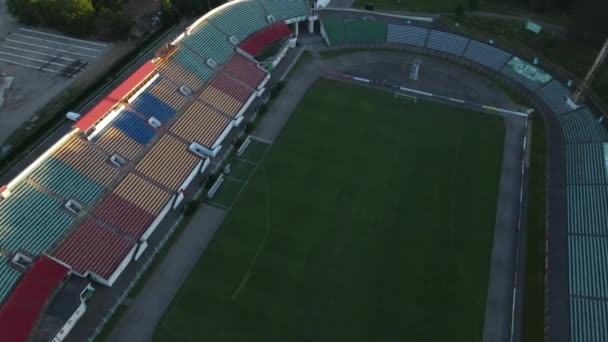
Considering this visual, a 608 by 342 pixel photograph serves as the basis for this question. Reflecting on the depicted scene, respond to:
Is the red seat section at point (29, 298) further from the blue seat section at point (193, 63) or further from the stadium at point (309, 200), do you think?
the blue seat section at point (193, 63)

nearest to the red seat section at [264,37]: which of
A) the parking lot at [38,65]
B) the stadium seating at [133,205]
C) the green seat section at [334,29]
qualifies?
the green seat section at [334,29]

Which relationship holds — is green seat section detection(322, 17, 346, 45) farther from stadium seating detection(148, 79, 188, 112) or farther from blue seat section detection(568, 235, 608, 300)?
blue seat section detection(568, 235, 608, 300)

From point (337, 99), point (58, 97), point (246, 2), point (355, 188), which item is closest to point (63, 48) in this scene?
point (58, 97)

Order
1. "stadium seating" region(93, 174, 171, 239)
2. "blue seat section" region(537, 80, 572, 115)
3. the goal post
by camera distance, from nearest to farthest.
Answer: "stadium seating" region(93, 174, 171, 239) < "blue seat section" region(537, 80, 572, 115) < the goal post

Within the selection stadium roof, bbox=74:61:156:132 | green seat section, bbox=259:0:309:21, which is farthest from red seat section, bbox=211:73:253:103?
green seat section, bbox=259:0:309:21

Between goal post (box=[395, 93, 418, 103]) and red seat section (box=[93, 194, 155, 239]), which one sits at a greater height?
goal post (box=[395, 93, 418, 103])

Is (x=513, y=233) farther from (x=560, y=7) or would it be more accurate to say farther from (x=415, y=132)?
(x=560, y=7)

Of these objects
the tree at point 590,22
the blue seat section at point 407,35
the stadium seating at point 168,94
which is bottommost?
the stadium seating at point 168,94
